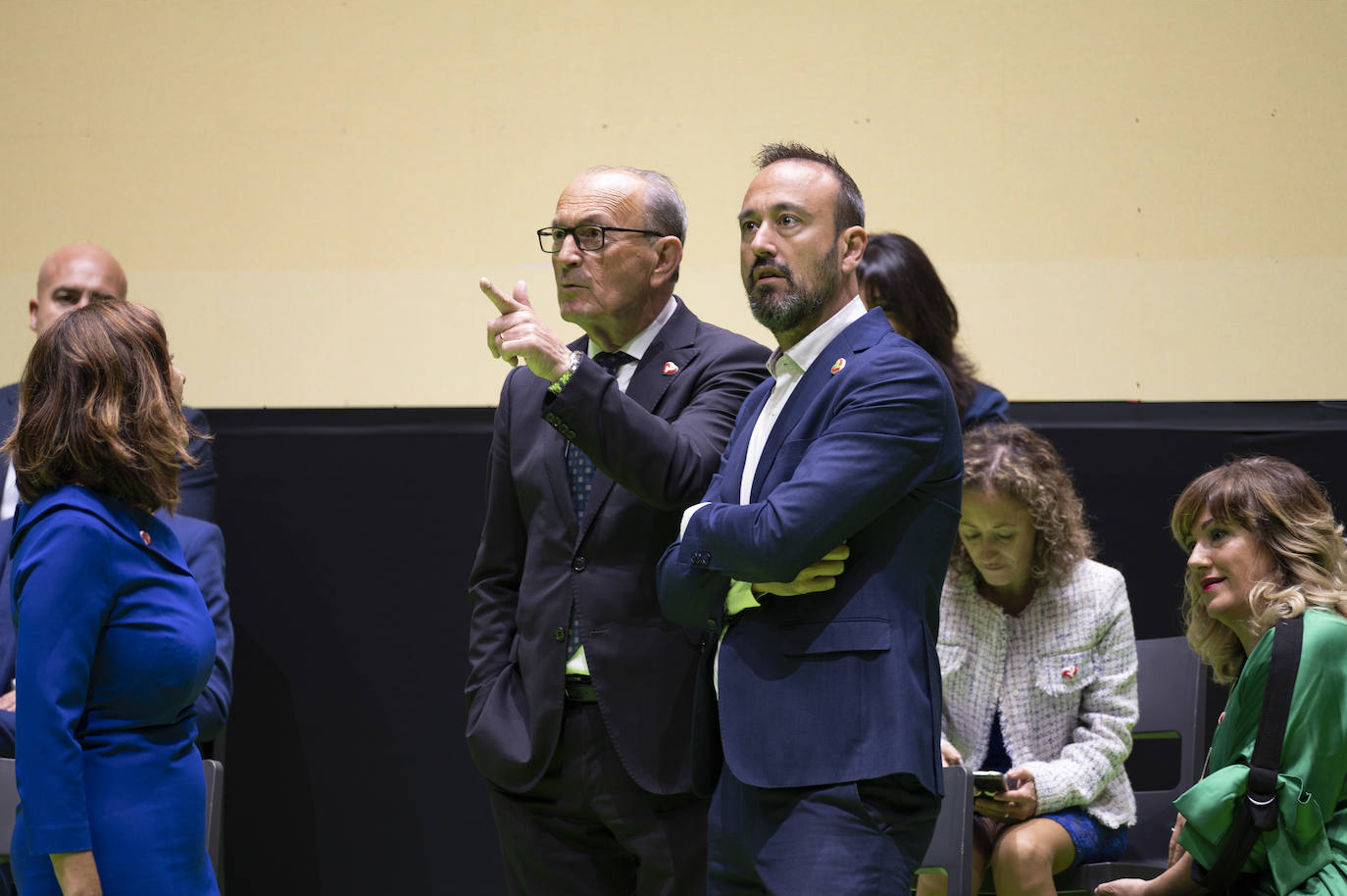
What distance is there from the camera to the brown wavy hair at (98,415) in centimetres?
188

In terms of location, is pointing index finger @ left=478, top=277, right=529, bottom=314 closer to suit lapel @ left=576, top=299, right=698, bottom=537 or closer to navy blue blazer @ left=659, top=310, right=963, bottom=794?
suit lapel @ left=576, top=299, right=698, bottom=537

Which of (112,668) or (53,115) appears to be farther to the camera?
(53,115)

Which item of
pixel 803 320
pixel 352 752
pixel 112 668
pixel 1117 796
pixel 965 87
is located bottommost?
pixel 352 752

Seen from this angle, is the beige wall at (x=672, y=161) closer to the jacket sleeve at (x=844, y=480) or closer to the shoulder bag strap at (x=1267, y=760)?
the shoulder bag strap at (x=1267, y=760)

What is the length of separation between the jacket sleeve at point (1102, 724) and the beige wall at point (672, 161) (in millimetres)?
1185

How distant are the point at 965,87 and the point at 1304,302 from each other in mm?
1172

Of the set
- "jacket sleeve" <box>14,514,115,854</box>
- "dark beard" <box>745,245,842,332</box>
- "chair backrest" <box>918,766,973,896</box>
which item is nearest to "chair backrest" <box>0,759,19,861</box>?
"jacket sleeve" <box>14,514,115,854</box>

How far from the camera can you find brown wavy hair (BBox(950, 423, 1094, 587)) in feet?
9.27

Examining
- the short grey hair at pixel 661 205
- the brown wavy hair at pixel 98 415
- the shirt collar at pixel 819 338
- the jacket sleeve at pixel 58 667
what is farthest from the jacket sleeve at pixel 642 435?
the jacket sleeve at pixel 58 667

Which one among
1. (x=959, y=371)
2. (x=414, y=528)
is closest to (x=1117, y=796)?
(x=959, y=371)

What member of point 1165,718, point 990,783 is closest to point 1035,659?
point 990,783

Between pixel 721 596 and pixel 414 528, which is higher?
pixel 721 596

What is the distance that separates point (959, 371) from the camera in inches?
128

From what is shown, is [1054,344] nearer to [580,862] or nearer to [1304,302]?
[1304,302]
